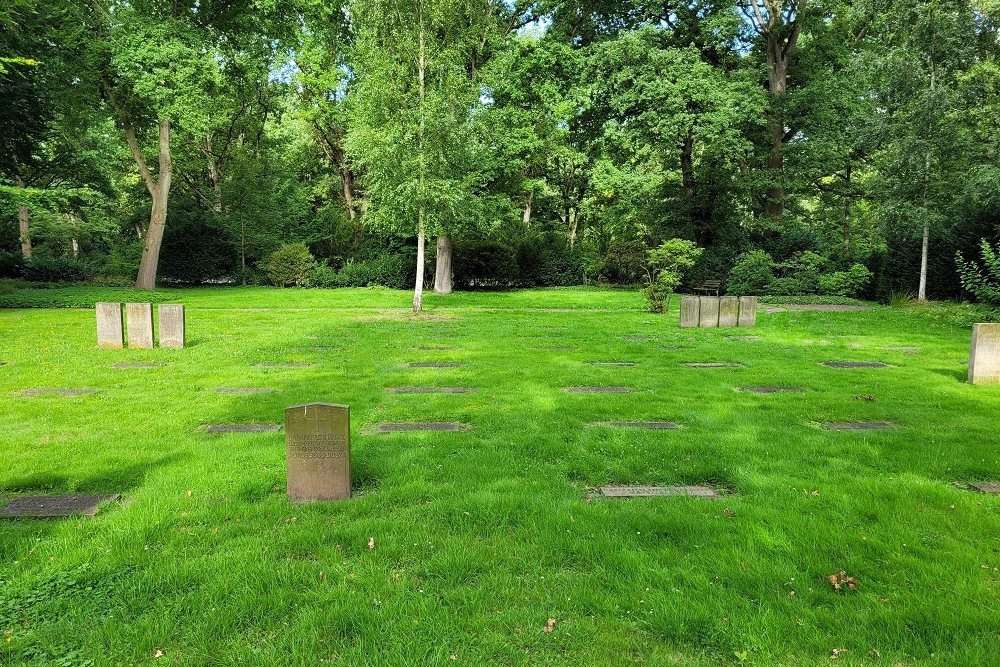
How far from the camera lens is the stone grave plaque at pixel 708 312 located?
14.7m

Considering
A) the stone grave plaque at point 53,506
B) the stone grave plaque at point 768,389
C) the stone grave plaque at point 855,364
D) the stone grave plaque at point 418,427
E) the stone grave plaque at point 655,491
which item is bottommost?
the stone grave plaque at point 53,506

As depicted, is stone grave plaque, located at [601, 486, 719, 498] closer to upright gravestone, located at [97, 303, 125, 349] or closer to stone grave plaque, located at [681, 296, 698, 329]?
upright gravestone, located at [97, 303, 125, 349]

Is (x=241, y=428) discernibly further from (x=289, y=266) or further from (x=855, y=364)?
(x=289, y=266)

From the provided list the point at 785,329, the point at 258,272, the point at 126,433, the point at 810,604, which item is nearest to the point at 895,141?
the point at 785,329

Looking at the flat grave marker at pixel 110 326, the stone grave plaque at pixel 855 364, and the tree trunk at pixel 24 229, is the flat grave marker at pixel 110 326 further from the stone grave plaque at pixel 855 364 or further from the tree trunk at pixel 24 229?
the tree trunk at pixel 24 229

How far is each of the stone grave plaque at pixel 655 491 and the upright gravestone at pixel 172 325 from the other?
32.1ft

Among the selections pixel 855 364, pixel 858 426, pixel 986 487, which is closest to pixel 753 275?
pixel 855 364

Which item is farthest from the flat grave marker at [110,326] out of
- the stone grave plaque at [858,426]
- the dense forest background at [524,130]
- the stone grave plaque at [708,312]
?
the stone grave plaque at [708,312]

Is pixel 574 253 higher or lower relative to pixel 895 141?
lower

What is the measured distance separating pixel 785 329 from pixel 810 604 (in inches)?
497

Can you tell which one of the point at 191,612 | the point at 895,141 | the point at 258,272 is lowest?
the point at 191,612

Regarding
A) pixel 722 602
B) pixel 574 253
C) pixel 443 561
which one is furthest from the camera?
pixel 574 253

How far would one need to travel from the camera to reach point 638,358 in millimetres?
10383

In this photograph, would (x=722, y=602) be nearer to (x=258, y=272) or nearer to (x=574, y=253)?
(x=574, y=253)
